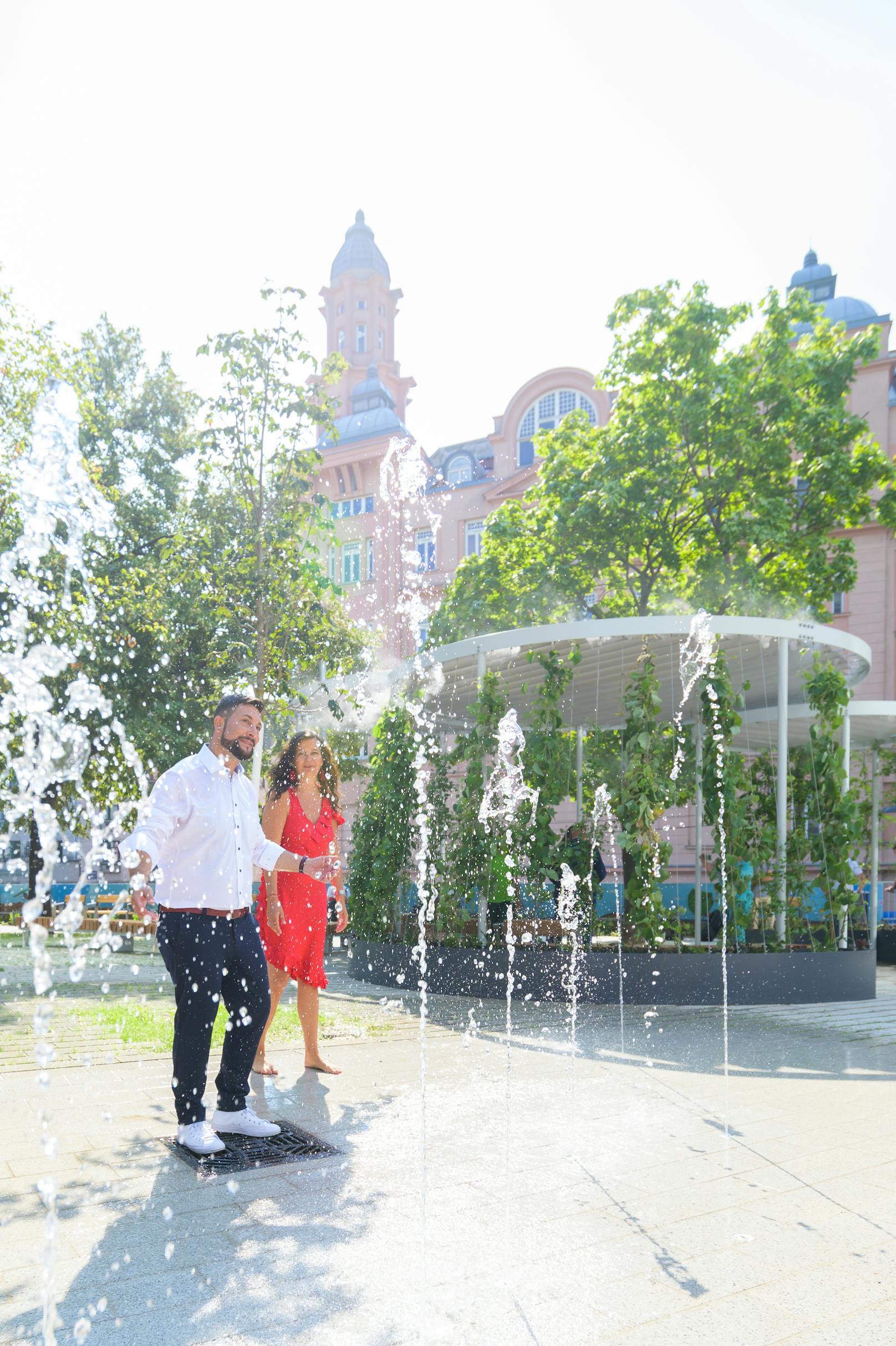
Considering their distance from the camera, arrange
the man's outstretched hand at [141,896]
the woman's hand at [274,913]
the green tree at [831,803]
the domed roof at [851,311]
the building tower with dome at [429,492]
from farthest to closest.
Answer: the building tower with dome at [429,492] < the domed roof at [851,311] < the green tree at [831,803] < the woman's hand at [274,913] < the man's outstretched hand at [141,896]

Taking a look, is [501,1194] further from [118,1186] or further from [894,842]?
[894,842]

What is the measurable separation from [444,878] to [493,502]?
95.9 feet

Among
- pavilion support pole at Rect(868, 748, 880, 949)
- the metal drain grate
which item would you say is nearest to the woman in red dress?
the metal drain grate

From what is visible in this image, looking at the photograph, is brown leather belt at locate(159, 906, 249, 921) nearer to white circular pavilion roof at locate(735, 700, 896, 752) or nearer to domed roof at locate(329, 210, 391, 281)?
white circular pavilion roof at locate(735, 700, 896, 752)

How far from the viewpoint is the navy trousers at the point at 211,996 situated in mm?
4539

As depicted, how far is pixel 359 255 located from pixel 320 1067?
2374 inches

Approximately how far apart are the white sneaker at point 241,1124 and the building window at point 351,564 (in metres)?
37.3

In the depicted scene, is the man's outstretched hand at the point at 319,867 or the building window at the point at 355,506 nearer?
the man's outstretched hand at the point at 319,867

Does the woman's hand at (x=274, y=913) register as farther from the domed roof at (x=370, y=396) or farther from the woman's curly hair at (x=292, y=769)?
the domed roof at (x=370, y=396)

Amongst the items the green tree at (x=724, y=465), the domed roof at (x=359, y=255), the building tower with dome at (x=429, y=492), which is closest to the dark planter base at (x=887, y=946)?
the green tree at (x=724, y=465)

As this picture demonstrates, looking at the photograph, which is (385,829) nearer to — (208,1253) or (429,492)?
(208,1253)

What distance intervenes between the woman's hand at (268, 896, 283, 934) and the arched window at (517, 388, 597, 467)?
107 feet

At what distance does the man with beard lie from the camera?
455 centimetres

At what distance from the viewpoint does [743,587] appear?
18.6 metres
